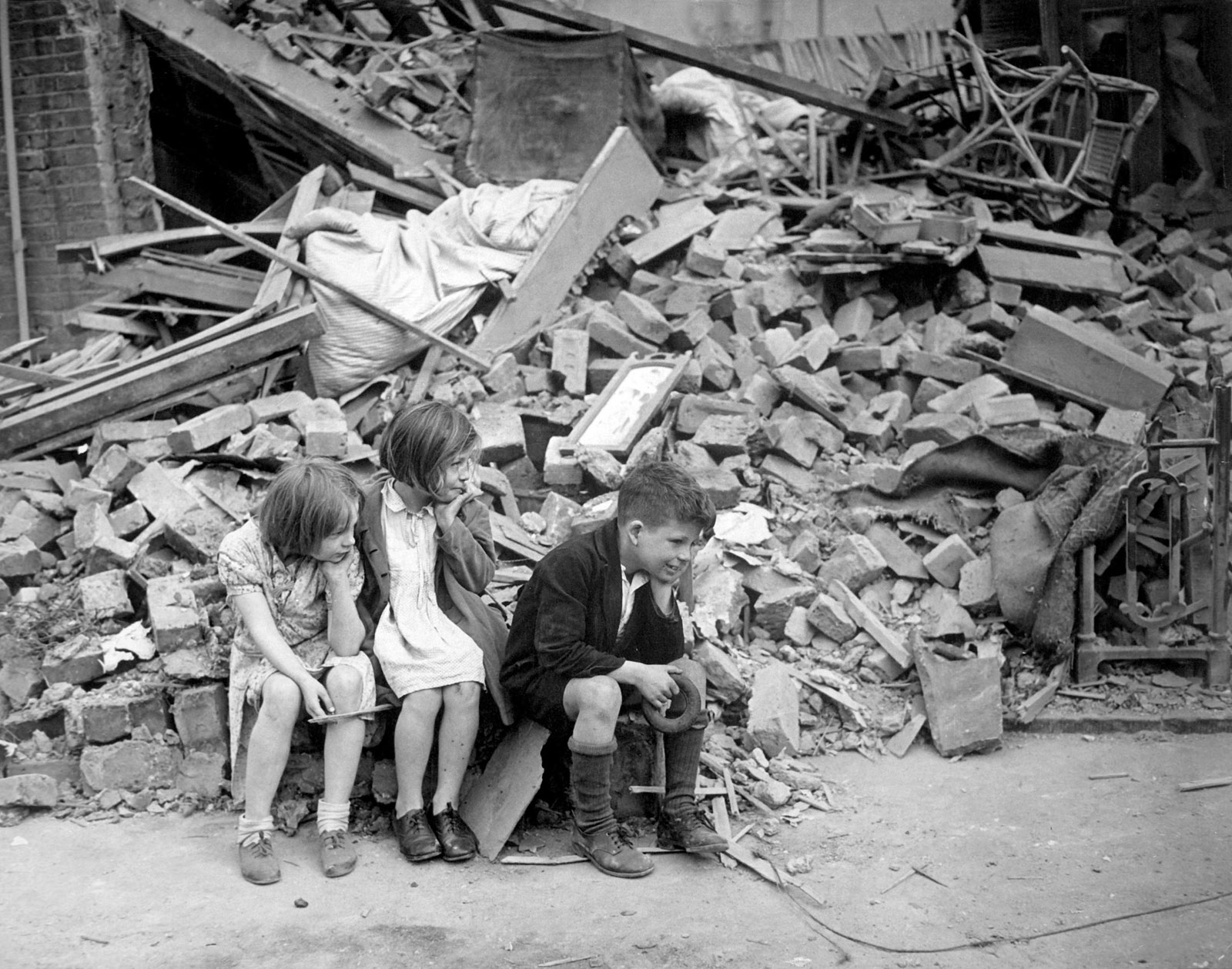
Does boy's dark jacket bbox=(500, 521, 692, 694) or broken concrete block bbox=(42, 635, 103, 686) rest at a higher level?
boy's dark jacket bbox=(500, 521, 692, 694)

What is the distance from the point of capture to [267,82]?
8.62 m

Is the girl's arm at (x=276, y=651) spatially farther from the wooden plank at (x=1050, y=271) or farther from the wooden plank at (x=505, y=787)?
the wooden plank at (x=1050, y=271)

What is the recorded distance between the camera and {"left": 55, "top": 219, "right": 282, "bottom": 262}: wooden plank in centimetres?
733

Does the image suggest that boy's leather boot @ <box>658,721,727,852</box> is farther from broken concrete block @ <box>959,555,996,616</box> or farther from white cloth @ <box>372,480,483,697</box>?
broken concrete block @ <box>959,555,996,616</box>

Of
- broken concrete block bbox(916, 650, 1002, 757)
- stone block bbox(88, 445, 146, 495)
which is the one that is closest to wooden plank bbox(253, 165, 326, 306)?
stone block bbox(88, 445, 146, 495)

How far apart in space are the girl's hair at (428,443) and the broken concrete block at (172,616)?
3.50ft

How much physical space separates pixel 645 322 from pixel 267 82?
3634 millimetres

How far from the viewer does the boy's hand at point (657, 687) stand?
12.2 ft

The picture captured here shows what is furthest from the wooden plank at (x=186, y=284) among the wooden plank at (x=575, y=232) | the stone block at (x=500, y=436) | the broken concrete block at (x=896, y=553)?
the broken concrete block at (x=896, y=553)

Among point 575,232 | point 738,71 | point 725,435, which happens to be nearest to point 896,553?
point 725,435

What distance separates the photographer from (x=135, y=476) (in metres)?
5.46

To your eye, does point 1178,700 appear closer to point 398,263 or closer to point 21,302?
point 398,263

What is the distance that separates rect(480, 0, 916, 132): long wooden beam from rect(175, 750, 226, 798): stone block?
20.8 ft

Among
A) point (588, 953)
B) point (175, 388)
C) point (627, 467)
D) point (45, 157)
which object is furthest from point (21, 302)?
point (588, 953)
